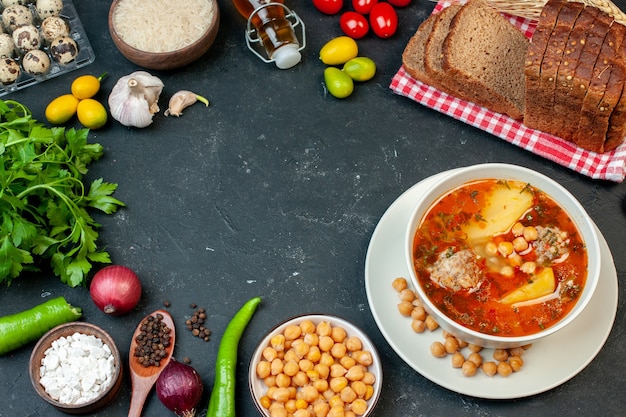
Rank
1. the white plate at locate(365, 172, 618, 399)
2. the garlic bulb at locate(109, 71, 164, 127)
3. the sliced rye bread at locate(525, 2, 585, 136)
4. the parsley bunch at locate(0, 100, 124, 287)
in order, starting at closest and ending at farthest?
the white plate at locate(365, 172, 618, 399), the parsley bunch at locate(0, 100, 124, 287), the sliced rye bread at locate(525, 2, 585, 136), the garlic bulb at locate(109, 71, 164, 127)

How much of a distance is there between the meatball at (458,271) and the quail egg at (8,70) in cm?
227

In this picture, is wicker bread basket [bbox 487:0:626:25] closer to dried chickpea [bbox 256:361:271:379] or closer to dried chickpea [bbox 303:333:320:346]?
dried chickpea [bbox 303:333:320:346]

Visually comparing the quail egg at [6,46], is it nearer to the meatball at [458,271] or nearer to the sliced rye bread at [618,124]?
the meatball at [458,271]

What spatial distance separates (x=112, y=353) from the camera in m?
3.40

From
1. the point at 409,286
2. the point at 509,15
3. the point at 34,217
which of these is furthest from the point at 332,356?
the point at 509,15

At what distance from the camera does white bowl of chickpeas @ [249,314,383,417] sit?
3270 mm

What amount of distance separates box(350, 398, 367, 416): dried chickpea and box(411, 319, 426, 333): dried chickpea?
1.18ft

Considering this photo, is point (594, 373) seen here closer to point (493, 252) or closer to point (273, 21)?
point (493, 252)

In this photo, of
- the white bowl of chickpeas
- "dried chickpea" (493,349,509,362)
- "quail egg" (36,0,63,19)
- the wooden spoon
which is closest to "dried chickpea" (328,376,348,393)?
the white bowl of chickpeas

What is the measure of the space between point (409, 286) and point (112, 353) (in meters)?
1.28

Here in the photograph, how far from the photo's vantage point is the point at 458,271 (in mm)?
3082

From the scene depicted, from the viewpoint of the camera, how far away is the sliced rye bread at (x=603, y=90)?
11.4 ft

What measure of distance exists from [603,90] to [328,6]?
4.71 feet

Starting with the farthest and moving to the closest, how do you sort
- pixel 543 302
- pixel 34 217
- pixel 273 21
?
pixel 273 21
pixel 34 217
pixel 543 302
